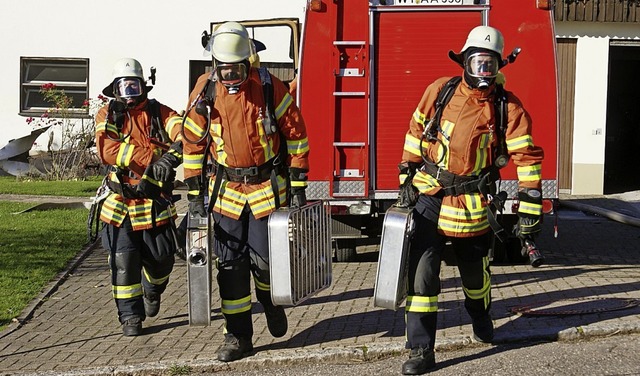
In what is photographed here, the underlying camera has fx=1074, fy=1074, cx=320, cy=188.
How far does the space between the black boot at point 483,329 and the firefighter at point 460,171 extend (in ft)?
1.39

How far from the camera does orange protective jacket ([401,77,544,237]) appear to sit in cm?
656

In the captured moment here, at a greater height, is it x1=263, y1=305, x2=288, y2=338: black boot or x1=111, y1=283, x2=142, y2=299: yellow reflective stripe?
x1=111, y1=283, x2=142, y2=299: yellow reflective stripe

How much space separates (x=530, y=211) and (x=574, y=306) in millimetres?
1704

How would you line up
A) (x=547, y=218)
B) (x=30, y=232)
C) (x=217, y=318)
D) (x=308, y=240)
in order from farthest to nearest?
1. (x=547, y=218)
2. (x=30, y=232)
3. (x=217, y=318)
4. (x=308, y=240)

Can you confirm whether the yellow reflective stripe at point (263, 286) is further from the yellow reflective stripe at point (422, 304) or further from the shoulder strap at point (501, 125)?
the shoulder strap at point (501, 125)

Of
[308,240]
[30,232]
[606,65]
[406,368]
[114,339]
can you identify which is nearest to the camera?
[406,368]

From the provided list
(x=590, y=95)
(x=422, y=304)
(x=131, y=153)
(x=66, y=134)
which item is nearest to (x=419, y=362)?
(x=422, y=304)

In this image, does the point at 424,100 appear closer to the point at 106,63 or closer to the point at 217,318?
the point at 217,318

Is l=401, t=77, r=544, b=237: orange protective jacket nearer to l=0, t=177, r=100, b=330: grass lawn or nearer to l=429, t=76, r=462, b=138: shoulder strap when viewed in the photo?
l=429, t=76, r=462, b=138: shoulder strap

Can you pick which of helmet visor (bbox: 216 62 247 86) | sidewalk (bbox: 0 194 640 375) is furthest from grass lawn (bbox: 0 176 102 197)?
helmet visor (bbox: 216 62 247 86)

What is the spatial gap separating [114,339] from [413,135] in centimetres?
263

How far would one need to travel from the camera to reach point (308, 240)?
6855 millimetres

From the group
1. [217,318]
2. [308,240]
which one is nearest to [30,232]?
[217,318]

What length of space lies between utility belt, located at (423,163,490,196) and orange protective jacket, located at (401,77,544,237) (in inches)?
1.0
